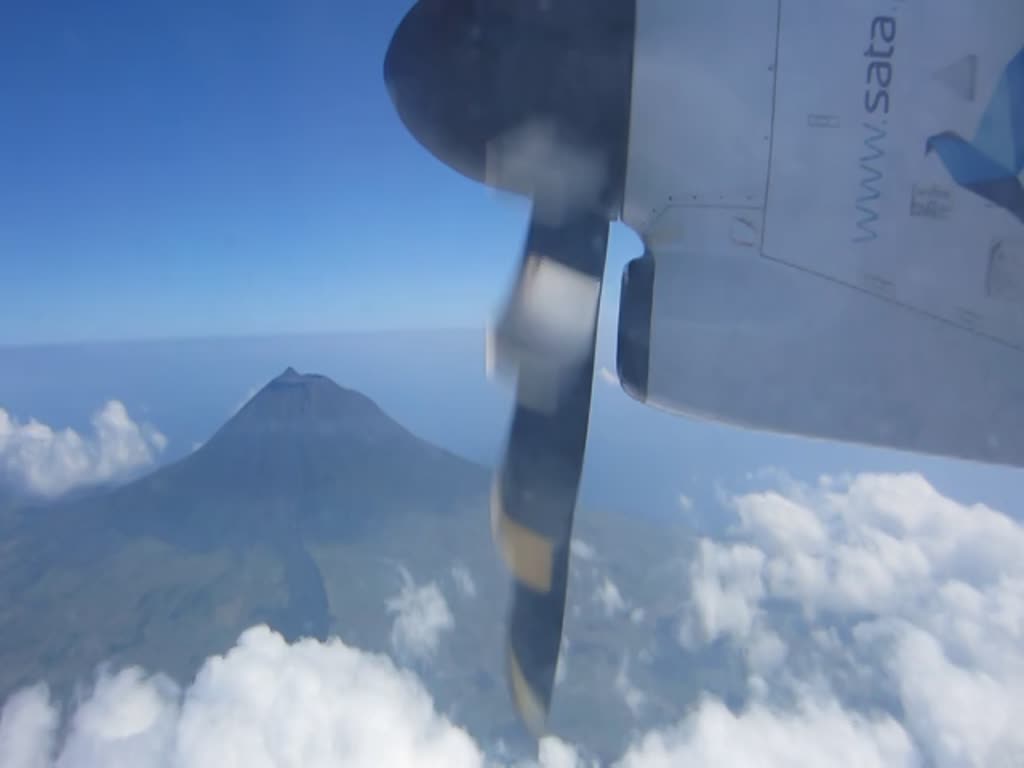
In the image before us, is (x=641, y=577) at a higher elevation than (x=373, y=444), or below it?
below

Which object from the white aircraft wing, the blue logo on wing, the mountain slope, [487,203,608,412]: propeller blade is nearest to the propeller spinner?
[487,203,608,412]: propeller blade

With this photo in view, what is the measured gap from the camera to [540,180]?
1.63 meters

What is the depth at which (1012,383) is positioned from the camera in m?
1.48

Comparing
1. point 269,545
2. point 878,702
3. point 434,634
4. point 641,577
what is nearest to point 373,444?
point 269,545

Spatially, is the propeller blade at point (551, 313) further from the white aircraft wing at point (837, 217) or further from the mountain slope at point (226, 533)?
the mountain slope at point (226, 533)

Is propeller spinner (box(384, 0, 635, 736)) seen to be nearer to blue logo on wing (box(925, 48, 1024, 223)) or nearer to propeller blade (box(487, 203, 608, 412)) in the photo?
propeller blade (box(487, 203, 608, 412))

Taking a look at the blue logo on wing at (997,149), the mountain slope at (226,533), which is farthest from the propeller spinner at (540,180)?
the mountain slope at (226,533)

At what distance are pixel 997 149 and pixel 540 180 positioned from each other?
3.47ft

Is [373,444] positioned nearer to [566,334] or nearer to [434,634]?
[434,634]

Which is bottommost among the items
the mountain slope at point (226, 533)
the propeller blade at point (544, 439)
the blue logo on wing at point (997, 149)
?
the mountain slope at point (226, 533)

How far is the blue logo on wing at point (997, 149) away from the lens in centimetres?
139

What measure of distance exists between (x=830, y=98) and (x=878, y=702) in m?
49.5

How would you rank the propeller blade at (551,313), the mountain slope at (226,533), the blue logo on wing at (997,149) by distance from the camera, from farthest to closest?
the mountain slope at (226,533) → the propeller blade at (551,313) → the blue logo on wing at (997,149)

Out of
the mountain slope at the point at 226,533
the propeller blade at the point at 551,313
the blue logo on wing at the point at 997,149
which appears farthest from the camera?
the mountain slope at the point at 226,533
